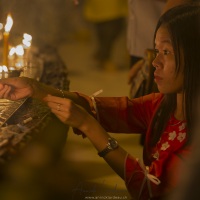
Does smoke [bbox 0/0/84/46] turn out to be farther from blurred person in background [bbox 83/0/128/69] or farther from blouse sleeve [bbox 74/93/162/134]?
blouse sleeve [bbox 74/93/162/134]

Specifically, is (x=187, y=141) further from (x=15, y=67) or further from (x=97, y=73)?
(x=97, y=73)

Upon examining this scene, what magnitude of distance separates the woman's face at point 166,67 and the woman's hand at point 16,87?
0.44 meters

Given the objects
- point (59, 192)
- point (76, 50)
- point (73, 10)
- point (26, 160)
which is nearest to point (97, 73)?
point (76, 50)

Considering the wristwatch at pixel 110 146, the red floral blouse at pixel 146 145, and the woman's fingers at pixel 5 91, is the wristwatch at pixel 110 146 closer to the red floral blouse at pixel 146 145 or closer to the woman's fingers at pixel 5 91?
the red floral blouse at pixel 146 145

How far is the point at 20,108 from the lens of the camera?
1.94 metres

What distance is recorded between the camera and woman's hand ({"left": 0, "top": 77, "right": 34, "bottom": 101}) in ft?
5.65

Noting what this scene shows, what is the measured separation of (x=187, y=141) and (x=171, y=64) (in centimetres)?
25

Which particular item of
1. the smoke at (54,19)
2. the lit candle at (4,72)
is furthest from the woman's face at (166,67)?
the smoke at (54,19)

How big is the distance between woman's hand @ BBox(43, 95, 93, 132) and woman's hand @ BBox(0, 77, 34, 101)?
0.57 feet

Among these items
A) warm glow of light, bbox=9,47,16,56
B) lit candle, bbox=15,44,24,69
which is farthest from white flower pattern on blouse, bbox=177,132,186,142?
warm glow of light, bbox=9,47,16,56

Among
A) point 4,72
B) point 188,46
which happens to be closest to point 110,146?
point 188,46

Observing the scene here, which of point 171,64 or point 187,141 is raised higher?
point 171,64

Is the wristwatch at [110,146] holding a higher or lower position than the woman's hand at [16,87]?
lower

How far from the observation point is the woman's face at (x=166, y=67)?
1.60 metres
